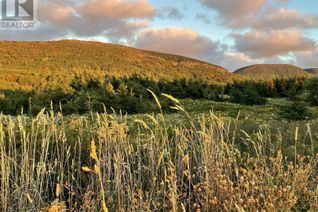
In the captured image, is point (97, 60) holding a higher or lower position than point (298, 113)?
higher

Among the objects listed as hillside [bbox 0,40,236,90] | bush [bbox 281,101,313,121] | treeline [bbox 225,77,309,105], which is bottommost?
bush [bbox 281,101,313,121]

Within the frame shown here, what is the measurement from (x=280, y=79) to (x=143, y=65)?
3915 centimetres

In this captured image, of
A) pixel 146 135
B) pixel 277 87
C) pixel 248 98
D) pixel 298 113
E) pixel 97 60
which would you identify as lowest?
pixel 298 113

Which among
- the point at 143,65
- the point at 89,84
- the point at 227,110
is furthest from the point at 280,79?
the point at 143,65

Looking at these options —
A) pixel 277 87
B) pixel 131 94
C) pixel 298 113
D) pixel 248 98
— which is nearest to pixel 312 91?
pixel 248 98

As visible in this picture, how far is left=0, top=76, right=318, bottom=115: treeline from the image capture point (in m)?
19.1

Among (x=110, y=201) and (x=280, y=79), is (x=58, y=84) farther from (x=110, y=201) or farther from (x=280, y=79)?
(x=110, y=201)

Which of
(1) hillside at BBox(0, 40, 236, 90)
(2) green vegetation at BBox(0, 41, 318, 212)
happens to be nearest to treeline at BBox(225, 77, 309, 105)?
(2) green vegetation at BBox(0, 41, 318, 212)

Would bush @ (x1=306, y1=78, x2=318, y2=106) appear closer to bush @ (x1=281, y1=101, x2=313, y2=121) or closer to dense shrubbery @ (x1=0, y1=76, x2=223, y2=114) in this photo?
dense shrubbery @ (x1=0, y1=76, x2=223, y2=114)

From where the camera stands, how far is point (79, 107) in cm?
1867

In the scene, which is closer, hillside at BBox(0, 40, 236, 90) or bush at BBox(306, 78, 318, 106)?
bush at BBox(306, 78, 318, 106)

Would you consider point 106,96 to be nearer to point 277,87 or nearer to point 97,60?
point 277,87

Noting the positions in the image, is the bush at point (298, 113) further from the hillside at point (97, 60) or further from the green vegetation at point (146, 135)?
the hillside at point (97, 60)

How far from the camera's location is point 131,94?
→ 19812 millimetres
